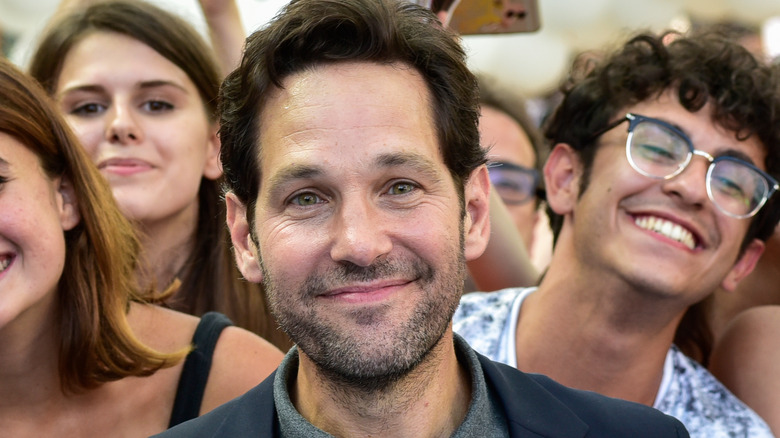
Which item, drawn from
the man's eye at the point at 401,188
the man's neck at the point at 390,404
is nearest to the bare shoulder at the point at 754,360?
the man's neck at the point at 390,404

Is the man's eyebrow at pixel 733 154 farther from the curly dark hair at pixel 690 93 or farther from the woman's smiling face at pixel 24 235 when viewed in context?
the woman's smiling face at pixel 24 235

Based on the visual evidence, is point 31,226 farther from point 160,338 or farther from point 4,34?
point 4,34

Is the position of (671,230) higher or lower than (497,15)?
lower

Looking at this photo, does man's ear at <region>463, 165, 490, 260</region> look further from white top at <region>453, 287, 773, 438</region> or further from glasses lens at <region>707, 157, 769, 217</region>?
glasses lens at <region>707, 157, 769, 217</region>

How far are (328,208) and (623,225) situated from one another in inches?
51.3

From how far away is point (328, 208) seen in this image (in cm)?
203

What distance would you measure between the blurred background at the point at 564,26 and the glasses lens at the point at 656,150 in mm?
2524

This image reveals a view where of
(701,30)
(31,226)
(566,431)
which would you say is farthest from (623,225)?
(31,226)

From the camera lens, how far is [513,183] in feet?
15.7

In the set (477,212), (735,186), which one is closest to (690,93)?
(735,186)

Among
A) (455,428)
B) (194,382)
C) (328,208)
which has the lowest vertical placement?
(194,382)

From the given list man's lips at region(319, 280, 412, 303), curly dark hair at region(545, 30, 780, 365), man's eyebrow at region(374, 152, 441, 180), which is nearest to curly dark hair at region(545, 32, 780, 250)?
curly dark hair at region(545, 30, 780, 365)

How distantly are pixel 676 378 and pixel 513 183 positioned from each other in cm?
184

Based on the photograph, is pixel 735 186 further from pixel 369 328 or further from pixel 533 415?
pixel 369 328
